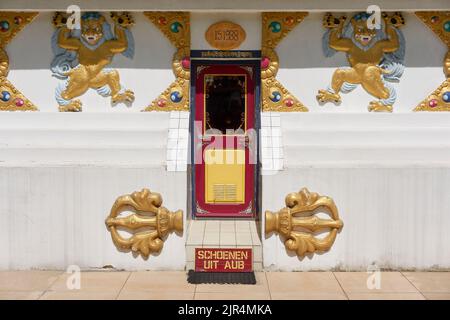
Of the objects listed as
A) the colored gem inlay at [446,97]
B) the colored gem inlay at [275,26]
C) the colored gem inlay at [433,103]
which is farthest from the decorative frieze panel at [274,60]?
the colored gem inlay at [446,97]

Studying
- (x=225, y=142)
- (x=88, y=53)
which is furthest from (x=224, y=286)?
(x=88, y=53)

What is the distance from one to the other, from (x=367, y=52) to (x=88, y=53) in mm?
4014

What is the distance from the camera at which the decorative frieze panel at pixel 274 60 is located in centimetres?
686

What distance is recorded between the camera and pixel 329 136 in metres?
6.48

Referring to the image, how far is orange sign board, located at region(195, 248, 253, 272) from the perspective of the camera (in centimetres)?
570

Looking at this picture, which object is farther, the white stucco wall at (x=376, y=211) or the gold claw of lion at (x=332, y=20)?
the gold claw of lion at (x=332, y=20)

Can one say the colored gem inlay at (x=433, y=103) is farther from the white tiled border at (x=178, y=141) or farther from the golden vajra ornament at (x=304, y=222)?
the white tiled border at (x=178, y=141)

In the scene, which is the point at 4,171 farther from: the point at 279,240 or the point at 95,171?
the point at 279,240

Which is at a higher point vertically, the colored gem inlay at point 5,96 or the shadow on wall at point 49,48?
the shadow on wall at point 49,48

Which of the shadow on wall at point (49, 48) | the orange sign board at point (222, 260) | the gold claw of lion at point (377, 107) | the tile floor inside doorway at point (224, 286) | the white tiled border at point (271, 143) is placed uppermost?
the shadow on wall at point (49, 48)

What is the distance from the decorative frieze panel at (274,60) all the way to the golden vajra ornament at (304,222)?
1.70 meters

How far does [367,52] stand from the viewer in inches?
271

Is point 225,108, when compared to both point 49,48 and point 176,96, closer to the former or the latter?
point 176,96

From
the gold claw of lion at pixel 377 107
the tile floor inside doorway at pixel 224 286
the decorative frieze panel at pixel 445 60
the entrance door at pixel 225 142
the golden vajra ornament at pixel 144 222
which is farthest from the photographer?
the entrance door at pixel 225 142
